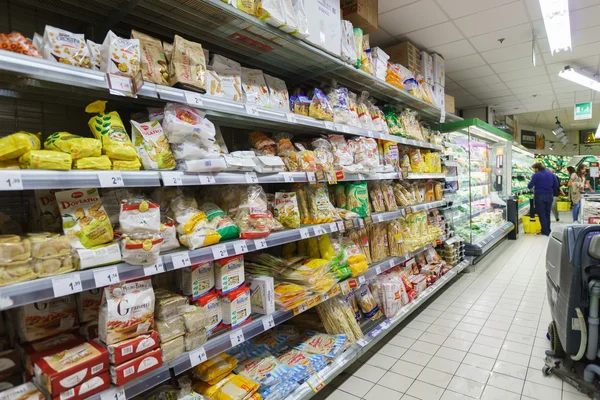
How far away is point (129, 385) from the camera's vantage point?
1.35m

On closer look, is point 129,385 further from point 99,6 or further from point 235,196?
point 99,6

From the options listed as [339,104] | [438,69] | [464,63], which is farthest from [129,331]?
[464,63]

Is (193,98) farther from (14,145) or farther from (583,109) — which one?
(583,109)

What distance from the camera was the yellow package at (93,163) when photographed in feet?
4.20

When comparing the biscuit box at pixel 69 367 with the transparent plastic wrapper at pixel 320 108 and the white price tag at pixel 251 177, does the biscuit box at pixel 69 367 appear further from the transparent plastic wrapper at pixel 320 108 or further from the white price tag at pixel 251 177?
the transparent plastic wrapper at pixel 320 108

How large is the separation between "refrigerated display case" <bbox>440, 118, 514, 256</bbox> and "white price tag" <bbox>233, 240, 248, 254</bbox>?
4.28 metres

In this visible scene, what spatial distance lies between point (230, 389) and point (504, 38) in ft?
17.1

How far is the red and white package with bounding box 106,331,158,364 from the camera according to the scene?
4.28 feet

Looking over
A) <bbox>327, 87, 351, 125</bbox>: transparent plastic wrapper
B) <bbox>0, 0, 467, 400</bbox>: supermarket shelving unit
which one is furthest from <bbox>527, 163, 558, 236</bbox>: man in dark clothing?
<bbox>327, 87, 351, 125</bbox>: transparent plastic wrapper

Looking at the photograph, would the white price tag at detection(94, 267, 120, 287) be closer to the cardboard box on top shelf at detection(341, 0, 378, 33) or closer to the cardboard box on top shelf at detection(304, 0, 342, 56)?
the cardboard box on top shelf at detection(304, 0, 342, 56)

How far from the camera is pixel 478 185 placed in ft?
22.8

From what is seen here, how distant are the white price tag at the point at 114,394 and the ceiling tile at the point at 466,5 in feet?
13.6

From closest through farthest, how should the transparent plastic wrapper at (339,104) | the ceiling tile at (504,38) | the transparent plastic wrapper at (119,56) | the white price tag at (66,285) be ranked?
the white price tag at (66,285) < the transparent plastic wrapper at (119,56) < the transparent plastic wrapper at (339,104) < the ceiling tile at (504,38)

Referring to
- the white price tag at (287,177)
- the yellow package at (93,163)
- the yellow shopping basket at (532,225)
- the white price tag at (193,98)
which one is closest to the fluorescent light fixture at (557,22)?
the white price tag at (287,177)
